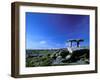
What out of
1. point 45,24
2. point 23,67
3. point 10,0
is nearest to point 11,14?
point 10,0

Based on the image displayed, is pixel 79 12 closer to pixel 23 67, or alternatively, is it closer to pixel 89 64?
pixel 89 64

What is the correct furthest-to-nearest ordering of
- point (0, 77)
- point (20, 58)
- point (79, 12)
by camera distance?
point (79, 12) < point (20, 58) < point (0, 77)

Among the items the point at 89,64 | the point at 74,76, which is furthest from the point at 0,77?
the point at 89,64

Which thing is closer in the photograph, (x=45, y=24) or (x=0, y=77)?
(x=0, y=77)

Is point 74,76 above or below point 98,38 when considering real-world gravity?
below

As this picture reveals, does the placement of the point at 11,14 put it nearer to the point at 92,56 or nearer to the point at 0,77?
the point at 0,77

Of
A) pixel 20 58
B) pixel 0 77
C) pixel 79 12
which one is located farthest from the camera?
pixel 79 12

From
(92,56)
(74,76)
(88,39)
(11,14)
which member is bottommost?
(74,76)
